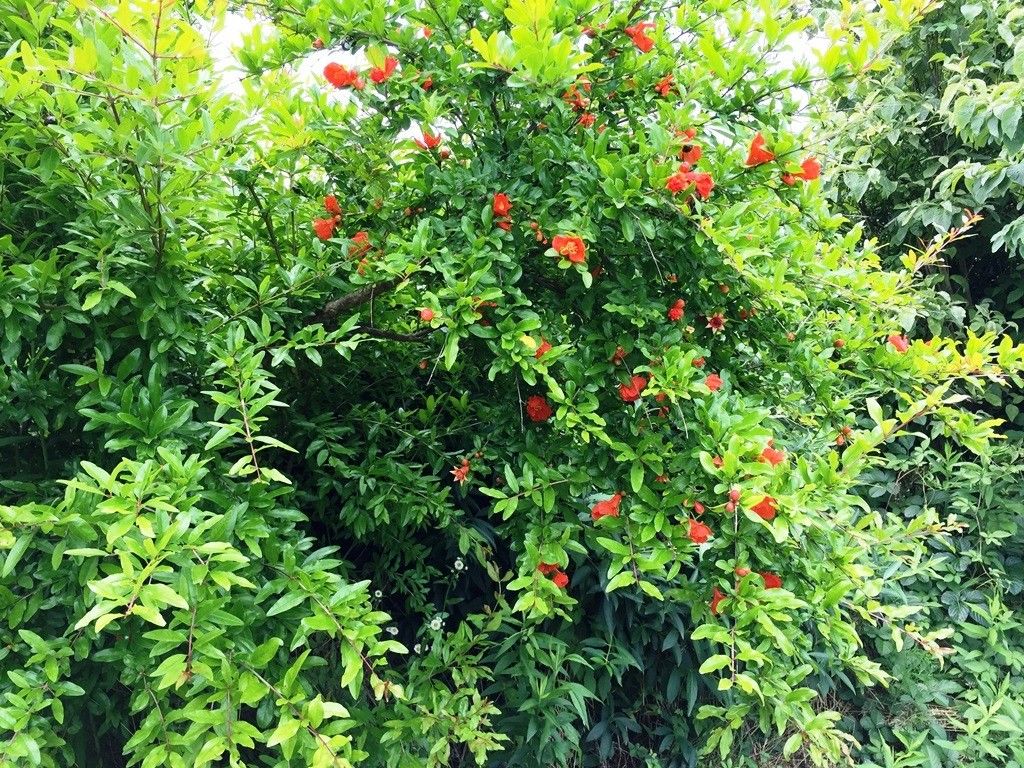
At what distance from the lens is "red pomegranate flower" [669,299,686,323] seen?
5.26 ft

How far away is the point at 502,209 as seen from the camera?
1.54 m

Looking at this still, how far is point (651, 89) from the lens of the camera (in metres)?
1.68

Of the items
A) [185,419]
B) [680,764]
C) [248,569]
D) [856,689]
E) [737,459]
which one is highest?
[185,419]

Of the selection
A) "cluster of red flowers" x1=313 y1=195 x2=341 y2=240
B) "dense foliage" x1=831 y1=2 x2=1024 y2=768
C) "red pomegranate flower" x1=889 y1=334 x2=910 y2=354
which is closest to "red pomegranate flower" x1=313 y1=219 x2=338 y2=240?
"cluster of red flowers" x1=313 y1=195 x2=341 y2=240

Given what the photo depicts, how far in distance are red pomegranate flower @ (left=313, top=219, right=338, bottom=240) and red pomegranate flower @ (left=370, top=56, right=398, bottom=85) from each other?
346 millimetres

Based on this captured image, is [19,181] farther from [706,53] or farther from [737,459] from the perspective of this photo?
[737,459]

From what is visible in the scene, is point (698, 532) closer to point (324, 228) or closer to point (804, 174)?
A: point (804, 174)

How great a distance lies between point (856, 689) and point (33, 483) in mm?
2791

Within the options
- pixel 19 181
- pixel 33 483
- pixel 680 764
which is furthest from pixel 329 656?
pixel 19 181

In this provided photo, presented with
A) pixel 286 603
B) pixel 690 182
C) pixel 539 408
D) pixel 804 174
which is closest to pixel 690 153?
pixel 690 182

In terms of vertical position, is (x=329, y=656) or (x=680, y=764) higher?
(x=329, y=656)

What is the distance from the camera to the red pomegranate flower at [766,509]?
A: 1285 millimetres

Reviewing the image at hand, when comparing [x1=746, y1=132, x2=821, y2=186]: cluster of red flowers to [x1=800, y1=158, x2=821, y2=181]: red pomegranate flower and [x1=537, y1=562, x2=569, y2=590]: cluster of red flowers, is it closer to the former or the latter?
[x1=800, y1=158, x2=821, y2=181]: red pomegranate flower

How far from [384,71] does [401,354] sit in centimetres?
75
